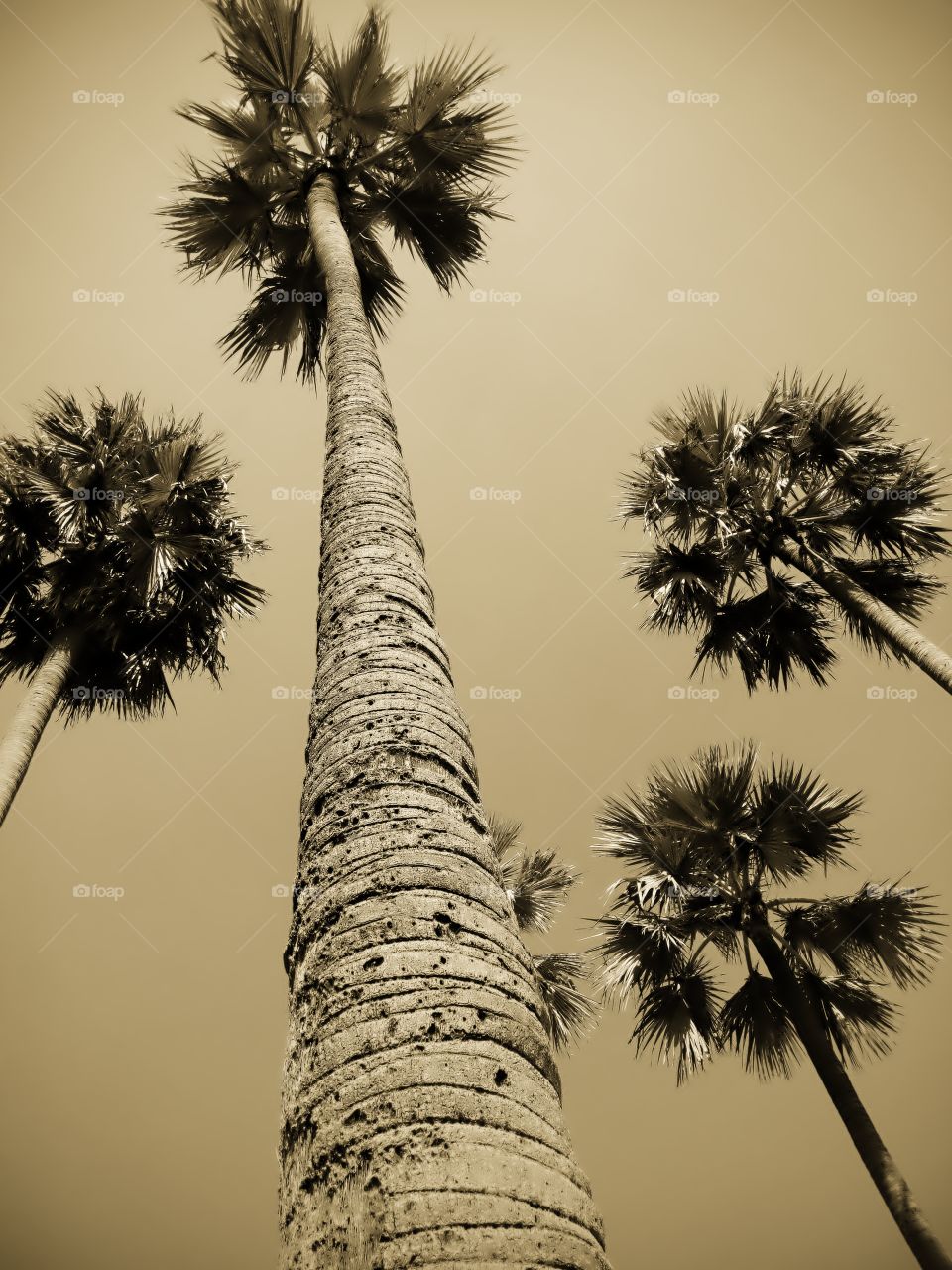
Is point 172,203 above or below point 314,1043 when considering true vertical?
above

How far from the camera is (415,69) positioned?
8.39 m

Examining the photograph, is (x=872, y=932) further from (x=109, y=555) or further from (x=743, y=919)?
(x=109, y=555)

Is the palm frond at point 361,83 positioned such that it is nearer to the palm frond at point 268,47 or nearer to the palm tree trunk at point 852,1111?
the palm frond at point 268,47

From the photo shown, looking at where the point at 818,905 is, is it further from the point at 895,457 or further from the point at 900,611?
the point at 895,457

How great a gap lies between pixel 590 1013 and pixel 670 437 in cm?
775

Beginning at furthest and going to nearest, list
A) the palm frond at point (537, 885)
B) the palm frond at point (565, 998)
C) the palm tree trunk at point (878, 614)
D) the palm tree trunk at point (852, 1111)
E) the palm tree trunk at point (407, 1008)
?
1. the palm frond at point (537, 885)
2. the palm frond at point (565, 998)
3. the palm tree trunk at point (878, 614)
4. the palm tree trunk at point (852, 1111)
5. the palm tree trunk at point (407, 1008)

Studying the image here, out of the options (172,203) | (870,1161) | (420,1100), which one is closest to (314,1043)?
(420,1100)

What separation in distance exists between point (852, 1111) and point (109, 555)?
9484 mm

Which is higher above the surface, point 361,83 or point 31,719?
point 361,83

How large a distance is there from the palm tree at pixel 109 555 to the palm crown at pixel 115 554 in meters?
0.01

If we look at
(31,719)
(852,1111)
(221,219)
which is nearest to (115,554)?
(31,719)

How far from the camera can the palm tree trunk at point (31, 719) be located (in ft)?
23.7

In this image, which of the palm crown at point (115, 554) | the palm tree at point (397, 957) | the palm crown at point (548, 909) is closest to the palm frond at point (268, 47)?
the palm crown at point (115, 554)

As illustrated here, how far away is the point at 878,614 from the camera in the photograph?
8.80 metres
